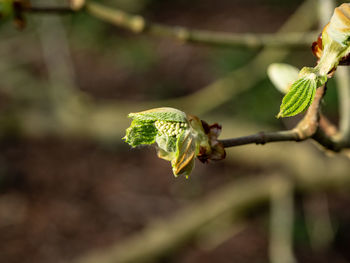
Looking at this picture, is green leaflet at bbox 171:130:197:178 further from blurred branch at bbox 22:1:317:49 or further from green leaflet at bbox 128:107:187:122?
blurred branch at bbox 22:1:317:49

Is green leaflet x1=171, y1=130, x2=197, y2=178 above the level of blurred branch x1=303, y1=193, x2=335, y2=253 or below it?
above

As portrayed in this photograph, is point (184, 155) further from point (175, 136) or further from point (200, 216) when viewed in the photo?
point (200, 216)

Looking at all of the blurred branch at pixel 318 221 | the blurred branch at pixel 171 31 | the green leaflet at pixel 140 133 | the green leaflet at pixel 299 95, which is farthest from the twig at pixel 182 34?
the blurred branch at pixel 318 221

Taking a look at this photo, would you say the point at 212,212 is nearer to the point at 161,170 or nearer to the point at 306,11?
the point at 306,11

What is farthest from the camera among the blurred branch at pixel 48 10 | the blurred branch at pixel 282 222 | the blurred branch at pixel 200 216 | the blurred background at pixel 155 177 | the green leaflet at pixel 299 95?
the blurred background at pixel 155 177

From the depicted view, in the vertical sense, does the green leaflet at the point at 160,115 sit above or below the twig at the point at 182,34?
below

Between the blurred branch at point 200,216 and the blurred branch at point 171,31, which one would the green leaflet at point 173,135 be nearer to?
the blurred branch at point 171,31

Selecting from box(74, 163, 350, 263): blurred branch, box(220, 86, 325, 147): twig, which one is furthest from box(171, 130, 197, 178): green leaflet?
box(74, 163, 350, 263): blurred branch
